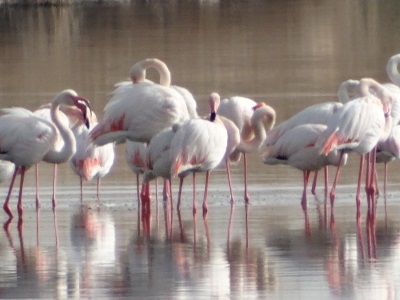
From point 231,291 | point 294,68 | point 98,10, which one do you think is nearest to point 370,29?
point 294,68

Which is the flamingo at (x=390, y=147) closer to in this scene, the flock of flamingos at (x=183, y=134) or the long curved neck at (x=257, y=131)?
the flock of flamingos at (x=183, y=134)

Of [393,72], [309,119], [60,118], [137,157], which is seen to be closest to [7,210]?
[60,118]

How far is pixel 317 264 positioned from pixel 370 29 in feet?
105

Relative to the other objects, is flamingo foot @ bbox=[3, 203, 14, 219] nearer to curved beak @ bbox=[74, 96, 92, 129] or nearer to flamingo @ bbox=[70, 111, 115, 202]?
flamingo @ bbox=[70, 111, 115, 202]

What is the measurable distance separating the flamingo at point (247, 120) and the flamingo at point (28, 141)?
1.82m

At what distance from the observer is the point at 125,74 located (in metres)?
28.3

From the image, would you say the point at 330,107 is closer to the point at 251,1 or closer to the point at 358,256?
the point at 358,256

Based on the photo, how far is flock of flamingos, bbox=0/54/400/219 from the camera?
41.3 feet

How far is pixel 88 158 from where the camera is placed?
45.9ft

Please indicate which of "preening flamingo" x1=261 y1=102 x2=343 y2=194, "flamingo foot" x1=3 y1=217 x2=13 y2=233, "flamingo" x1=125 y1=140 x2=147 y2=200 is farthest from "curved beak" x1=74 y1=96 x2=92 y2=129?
"preening flamingo" x1=261 y1=102 x2=343 y2=194

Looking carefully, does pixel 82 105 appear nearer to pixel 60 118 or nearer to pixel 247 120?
pixel 60 118

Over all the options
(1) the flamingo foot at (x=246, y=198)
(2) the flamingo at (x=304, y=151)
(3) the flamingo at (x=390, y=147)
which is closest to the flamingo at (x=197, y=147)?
(1) the flamingo foot at (x=246, y=198)

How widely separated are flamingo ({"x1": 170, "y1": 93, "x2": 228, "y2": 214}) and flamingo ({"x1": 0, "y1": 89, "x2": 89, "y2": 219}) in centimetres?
135

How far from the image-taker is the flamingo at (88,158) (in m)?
13.9
